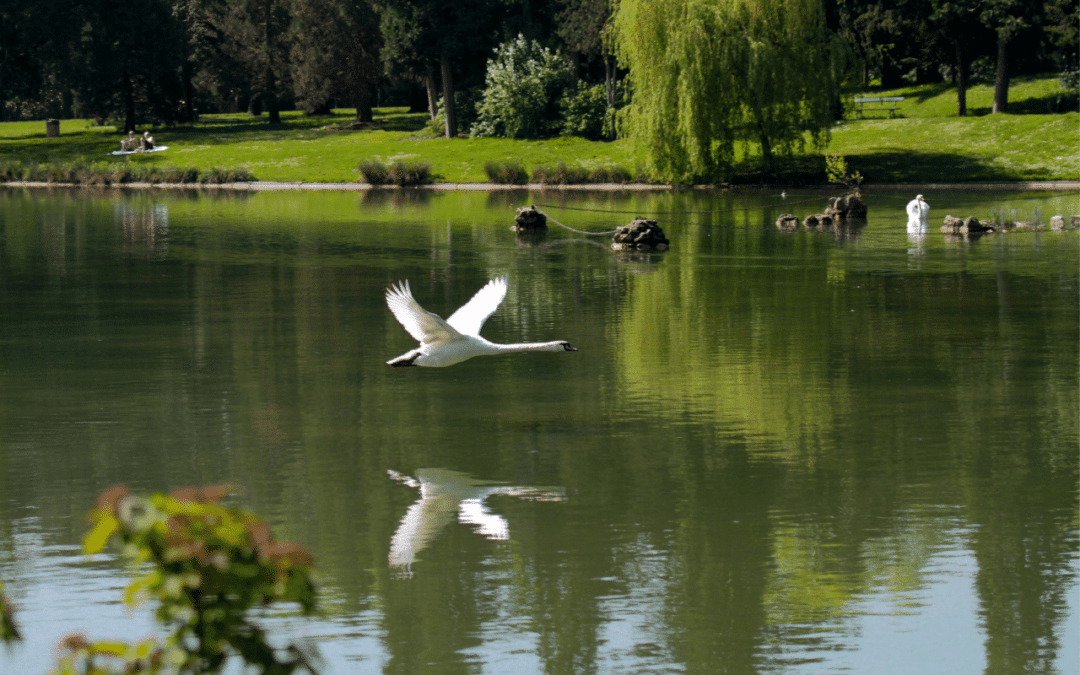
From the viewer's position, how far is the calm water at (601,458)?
9133 mm

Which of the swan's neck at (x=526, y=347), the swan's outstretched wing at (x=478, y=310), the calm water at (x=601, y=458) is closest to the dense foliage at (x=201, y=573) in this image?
the calm water at (x=601, y=458)

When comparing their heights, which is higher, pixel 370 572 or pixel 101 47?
pixel 101 47

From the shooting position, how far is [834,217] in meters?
39.7

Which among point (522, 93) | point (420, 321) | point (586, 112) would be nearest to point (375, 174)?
point (522, 93)

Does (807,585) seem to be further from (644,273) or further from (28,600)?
(644,273)

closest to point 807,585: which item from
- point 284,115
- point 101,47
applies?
point 101,47

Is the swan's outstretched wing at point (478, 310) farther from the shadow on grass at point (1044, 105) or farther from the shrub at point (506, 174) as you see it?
the shadow on grass at point (1044, 105)

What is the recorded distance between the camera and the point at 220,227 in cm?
4053

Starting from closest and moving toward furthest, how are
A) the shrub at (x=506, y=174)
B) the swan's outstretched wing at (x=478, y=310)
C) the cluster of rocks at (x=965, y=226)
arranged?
the swan's outstretched wing at (x=478, y=310) < the cluster of rocks at (x=965, y=226) < the shrub at (x=506, y=174)

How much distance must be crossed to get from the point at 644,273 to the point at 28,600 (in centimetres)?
2057

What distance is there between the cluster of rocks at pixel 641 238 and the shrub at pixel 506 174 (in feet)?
82.5

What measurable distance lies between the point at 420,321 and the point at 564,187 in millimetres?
44168

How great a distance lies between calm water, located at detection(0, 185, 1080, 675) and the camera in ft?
30.0

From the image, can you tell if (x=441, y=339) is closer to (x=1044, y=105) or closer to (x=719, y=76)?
(x=719, y=76)
